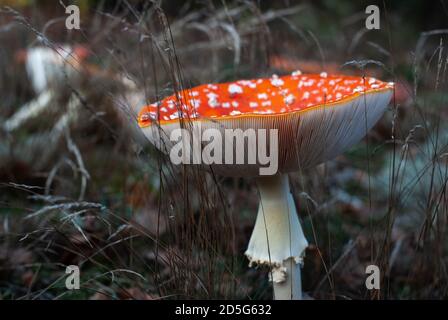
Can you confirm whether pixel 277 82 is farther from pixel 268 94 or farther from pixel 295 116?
pixel 295 116

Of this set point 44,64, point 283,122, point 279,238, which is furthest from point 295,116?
point 44,64

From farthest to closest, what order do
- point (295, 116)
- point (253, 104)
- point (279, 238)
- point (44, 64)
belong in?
point (44, 64) < point (253, 104) < point (279, 238) < point (295, 116)

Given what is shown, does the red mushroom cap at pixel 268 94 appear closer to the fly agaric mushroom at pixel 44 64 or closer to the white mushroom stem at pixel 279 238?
the white mushroom stem at pixel 279 238

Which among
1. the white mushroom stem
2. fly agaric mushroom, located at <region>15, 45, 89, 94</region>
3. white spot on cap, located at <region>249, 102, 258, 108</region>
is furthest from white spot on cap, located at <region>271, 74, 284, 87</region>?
fly agaric mushroom, located at <region>15, 45, 89, 94</region>

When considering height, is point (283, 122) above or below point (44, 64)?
below

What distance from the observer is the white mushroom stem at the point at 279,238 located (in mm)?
1738

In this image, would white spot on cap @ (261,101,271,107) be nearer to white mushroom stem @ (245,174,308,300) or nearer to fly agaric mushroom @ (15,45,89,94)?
white mushroom stem @ (245,174,308,300)

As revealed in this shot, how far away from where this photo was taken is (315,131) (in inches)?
58.0

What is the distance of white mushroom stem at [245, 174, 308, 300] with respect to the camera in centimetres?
174

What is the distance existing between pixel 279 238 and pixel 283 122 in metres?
0.50

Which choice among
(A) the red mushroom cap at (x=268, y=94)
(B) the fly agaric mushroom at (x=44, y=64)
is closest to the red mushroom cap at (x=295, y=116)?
(A) the red mushroom cap at (x=268, y=94)

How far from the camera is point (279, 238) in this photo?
175cm

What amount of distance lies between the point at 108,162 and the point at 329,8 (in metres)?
5.55
